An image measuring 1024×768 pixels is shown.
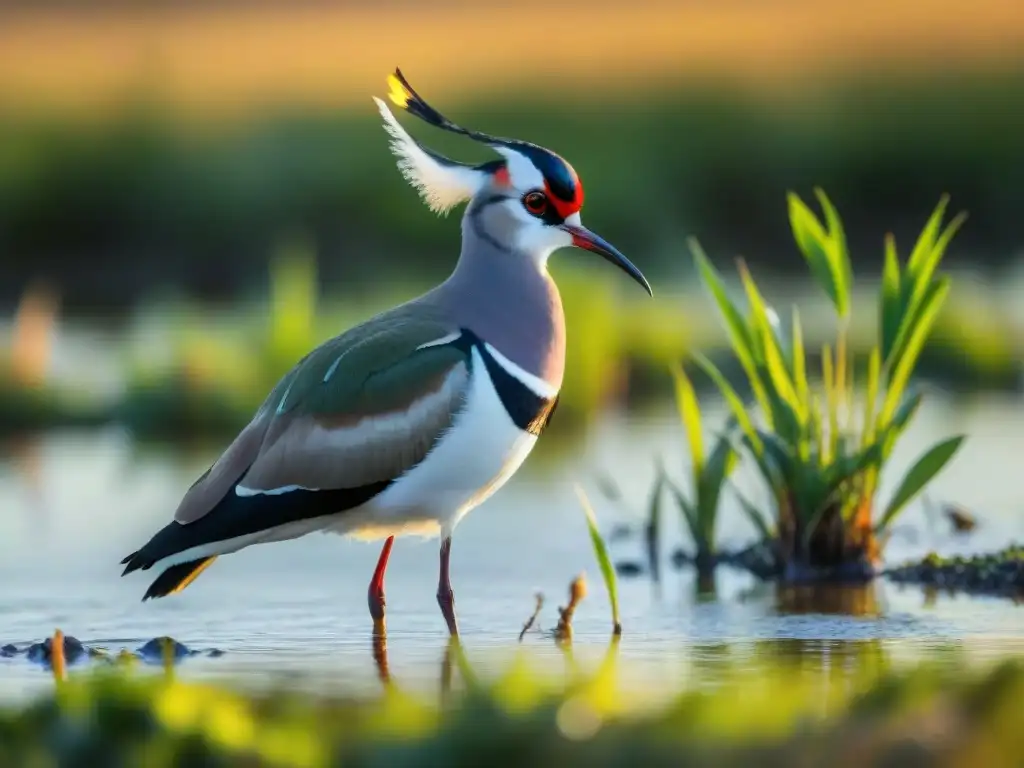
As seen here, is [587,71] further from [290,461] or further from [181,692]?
[181,692]

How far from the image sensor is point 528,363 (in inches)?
280

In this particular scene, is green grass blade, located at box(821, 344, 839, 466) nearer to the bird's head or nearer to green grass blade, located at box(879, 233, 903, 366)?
green grass blade, located at box(879, 233, 903, 366)

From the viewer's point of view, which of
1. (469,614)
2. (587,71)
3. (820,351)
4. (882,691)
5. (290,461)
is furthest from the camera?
(587,71)

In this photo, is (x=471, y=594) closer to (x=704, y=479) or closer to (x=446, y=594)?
(x=446, y=594)

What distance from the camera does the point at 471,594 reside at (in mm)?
8125

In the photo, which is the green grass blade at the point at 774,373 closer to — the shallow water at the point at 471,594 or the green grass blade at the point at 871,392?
the green grass blade at the point at 871,392

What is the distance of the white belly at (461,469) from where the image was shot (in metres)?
6.90

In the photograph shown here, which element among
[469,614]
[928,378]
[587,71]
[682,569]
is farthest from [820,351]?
[587,71]

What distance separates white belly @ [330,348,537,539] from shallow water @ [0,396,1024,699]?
0.42 m

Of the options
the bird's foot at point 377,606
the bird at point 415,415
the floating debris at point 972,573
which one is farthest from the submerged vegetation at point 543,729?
the floating debris at point 972,573

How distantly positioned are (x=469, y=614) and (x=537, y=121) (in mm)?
15849

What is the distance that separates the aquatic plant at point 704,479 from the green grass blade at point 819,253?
1.99 feet

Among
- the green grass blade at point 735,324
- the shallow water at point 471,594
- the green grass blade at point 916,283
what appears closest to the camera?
the shallow water at point 471,594

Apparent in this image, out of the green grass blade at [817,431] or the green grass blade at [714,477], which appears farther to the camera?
the green grass blade at [714,477]
